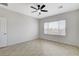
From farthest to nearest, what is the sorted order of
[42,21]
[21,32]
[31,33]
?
[42,21] → [31,33] → [21,32]

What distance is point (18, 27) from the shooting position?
5.61 m

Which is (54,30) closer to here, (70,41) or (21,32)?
(70,41)

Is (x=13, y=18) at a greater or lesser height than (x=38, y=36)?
greater

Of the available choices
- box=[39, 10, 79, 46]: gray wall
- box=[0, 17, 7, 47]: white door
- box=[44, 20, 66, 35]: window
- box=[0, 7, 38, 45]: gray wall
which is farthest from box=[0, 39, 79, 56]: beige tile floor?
box=[44, 20, 66, 35]: window

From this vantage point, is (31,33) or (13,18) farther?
(31,33)

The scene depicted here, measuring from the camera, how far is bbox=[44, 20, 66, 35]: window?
18.4 ft

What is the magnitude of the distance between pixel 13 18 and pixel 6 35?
4.17 feet

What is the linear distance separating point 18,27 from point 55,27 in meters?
3.09

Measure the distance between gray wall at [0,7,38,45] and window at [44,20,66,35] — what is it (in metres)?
1.33

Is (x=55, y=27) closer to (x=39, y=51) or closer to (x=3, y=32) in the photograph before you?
(x=39, y=51)

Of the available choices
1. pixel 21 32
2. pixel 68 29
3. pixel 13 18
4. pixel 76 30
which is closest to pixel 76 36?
pixel 76 30

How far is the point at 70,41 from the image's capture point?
16.7 ft

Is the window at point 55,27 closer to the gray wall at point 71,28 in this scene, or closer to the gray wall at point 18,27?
the gray wall at point 71,28

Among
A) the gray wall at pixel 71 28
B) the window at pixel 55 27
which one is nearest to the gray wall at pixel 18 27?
the window at pixel 55 27
